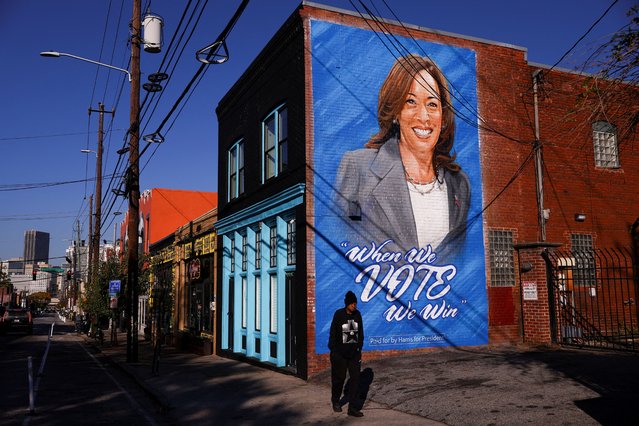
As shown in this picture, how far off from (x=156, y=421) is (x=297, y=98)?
8.71m

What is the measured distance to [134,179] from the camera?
2172 cm

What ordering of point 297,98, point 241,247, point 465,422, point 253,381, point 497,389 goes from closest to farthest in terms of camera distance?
point 465,422 < point 497,389 < point 253,381 < point 297,98 < point 241,247

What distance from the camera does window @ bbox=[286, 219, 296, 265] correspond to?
16.3 meters

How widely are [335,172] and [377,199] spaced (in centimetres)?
134

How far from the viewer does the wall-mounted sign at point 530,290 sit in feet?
53.9

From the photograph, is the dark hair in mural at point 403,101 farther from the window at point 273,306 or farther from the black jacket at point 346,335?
the black jacket at point 346,335

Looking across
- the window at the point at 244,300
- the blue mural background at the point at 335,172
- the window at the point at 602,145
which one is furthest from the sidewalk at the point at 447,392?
the window at the point at 602,145

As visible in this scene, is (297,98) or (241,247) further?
(241,247)

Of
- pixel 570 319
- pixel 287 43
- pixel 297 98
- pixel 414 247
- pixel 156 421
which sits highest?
pixel 287 43

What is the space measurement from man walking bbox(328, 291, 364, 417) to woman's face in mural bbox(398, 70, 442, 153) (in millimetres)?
7294

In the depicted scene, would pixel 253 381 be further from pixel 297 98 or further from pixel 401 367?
pixel 297 98

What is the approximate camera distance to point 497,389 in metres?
10.3

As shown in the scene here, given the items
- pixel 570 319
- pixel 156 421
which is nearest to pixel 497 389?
pixel 156 421

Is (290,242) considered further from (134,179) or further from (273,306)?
(134,179)
